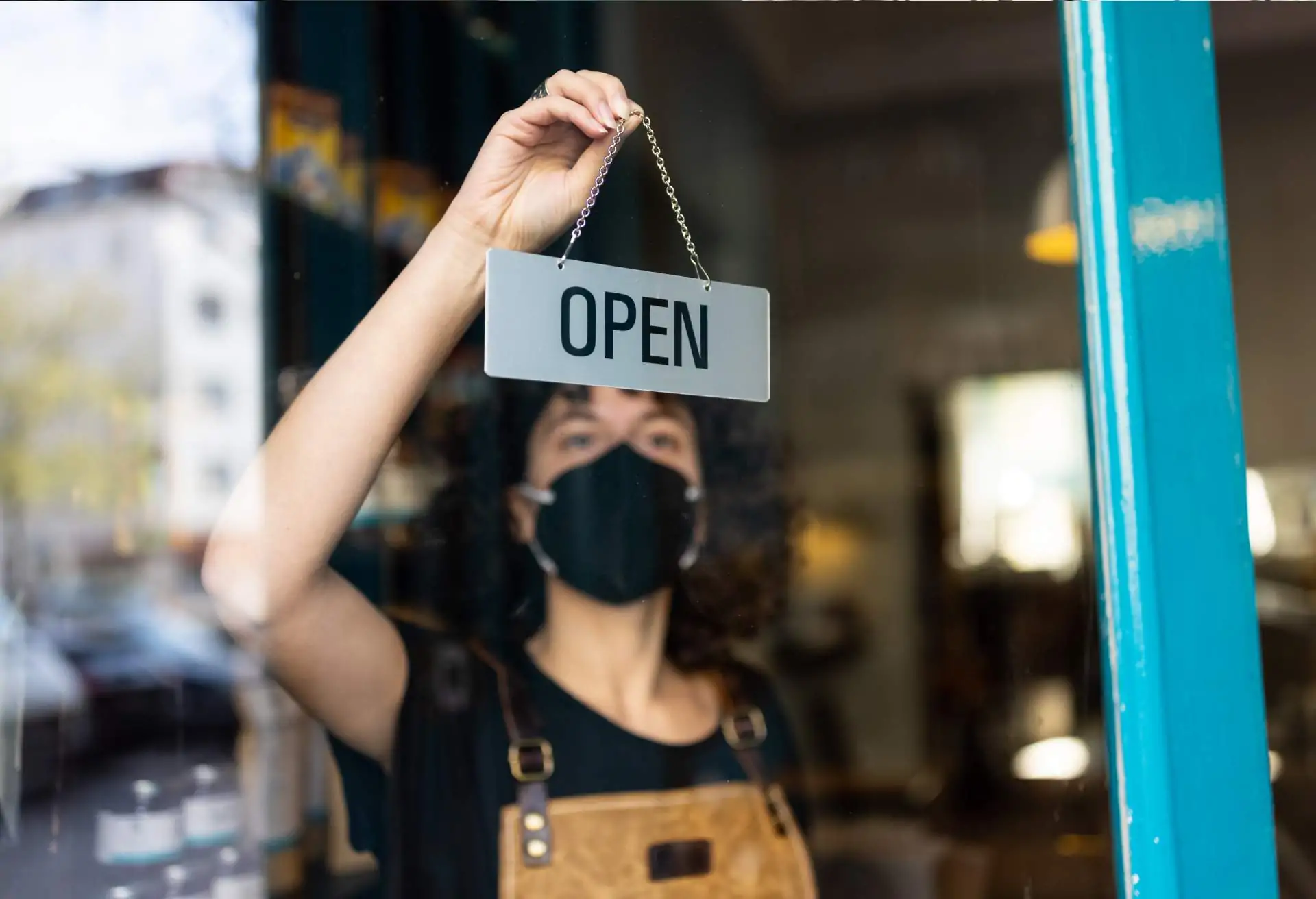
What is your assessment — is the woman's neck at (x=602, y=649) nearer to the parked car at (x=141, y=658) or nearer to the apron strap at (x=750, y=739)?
the apron strap at (x=750, y=739)

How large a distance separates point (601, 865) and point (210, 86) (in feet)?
3.24

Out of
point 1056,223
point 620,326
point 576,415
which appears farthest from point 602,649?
point 1056,223

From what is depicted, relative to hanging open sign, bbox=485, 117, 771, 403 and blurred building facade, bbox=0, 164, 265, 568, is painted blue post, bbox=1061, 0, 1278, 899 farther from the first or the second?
blurred building facade, bbox=0, 164, 265, 568

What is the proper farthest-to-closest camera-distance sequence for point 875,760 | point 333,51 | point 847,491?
point 847,491 < point 875,760 < point 333,51

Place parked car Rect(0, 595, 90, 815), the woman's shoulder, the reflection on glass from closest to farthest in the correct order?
parked car Rect(0, 595, 90, 815) → the woman's shoulder → the reflection on glass

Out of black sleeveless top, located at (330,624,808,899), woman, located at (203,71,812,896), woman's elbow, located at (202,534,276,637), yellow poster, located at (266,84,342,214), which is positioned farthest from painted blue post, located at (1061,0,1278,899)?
yellow poster, located at (266,84,342,214)

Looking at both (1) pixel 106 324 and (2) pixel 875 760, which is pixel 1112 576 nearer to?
(1) pixel 106 324

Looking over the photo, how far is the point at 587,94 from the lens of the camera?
82 cm

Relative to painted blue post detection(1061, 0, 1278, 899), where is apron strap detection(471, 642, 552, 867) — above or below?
below

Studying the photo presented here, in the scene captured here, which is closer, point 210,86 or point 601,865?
point 601,865

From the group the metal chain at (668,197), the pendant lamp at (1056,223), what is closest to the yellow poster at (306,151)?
the metal chain at (668,197)

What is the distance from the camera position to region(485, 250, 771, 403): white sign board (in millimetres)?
712

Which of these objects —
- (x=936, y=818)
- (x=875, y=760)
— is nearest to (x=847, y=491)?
(x=875, y=760)

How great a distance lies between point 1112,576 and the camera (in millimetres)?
763
